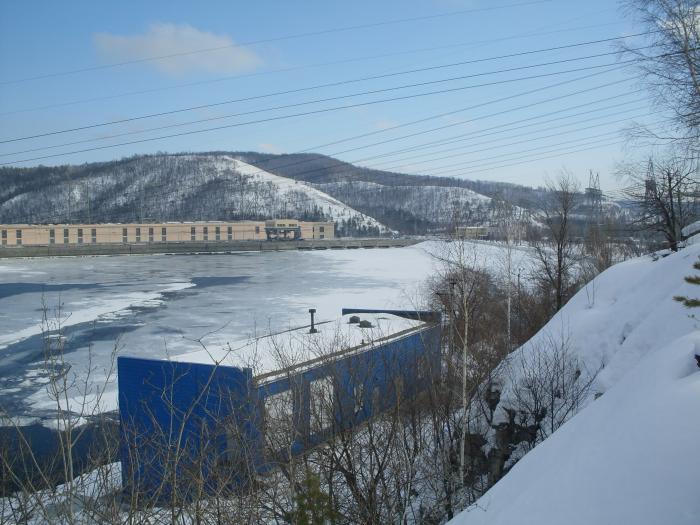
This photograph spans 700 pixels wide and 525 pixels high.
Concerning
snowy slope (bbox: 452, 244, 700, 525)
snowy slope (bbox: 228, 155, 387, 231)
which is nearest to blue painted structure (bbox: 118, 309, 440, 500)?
snowy slope (bbox: 452, 244, 700, 525)

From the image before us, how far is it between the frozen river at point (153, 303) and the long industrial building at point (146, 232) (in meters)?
21.0

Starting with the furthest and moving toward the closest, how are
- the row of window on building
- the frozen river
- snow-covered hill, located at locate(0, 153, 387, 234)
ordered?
snow-covered hill, located at locate(0, 153, 387, 234), the row of window on building, the frozen river

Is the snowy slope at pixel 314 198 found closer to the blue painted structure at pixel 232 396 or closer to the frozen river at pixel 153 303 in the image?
the frozen river at pixel 153 303

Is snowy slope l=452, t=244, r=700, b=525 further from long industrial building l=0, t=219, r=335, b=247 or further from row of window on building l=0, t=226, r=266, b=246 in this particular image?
row of window on building l=0, t=226, r=266, b=246

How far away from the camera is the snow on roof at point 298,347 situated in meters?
12.5

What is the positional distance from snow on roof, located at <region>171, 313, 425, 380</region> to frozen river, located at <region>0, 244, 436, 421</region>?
313 centimetres

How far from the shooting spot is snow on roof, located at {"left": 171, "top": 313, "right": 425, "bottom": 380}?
1249 cm

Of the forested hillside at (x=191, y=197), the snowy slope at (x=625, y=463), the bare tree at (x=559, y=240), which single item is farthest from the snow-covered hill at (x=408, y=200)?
the snowy slope at (x=625, y=463)

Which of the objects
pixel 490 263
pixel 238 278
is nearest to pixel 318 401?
pixel 490 263

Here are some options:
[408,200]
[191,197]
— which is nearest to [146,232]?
[191,197]

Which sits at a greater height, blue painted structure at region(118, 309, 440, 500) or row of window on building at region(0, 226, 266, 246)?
row of window on building at region(0, 226, 266, 246)

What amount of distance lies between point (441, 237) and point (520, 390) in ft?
19.8

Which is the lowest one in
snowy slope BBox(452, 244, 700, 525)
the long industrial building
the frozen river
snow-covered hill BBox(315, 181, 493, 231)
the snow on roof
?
the frozen river

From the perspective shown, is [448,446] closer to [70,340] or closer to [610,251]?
[70,340]
